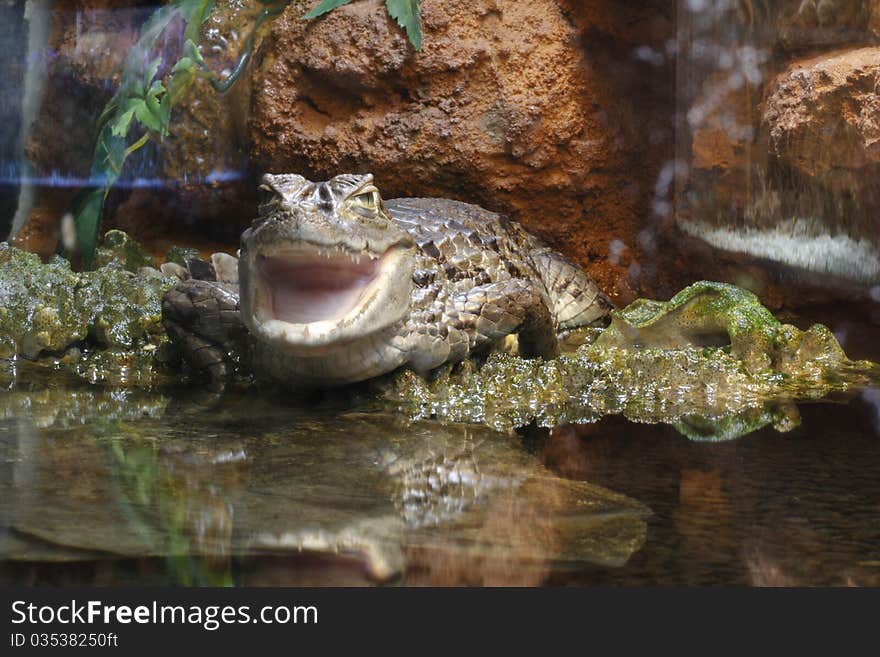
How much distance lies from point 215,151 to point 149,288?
1.57m

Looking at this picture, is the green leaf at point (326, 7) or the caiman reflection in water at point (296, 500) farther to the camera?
the green leaf at point (326, 7)

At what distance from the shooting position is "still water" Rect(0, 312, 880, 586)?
188cm

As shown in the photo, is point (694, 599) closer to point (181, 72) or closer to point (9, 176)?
point (181, 72)

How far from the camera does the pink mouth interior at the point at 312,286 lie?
3512 mm

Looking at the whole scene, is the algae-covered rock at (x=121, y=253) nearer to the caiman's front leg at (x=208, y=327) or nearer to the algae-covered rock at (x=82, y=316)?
the algae-covered rock at (x=82, y=316)

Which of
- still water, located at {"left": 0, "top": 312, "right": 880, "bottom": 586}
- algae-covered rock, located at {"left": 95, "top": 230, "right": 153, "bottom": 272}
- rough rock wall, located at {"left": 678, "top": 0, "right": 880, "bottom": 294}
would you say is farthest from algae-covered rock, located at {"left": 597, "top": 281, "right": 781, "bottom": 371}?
algae-covered rock, located at {"left": 95, "top": 230, "right": 153, "bottom": 272}


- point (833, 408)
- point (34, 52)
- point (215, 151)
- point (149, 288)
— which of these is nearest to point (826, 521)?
point (833, 408)

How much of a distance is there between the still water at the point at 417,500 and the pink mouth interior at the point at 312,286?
0.34m

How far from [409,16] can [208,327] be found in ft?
6.75

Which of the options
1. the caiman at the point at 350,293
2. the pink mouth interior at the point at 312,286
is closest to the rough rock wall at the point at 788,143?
the caiman at the point at 350,293

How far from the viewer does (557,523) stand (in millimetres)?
2209

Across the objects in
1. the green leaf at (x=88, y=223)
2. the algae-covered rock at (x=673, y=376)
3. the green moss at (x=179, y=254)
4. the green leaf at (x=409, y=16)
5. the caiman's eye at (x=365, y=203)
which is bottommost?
the algae-covered rock at (x=673, y=376)

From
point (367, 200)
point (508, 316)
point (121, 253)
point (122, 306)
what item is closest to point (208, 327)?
point (122, 306)

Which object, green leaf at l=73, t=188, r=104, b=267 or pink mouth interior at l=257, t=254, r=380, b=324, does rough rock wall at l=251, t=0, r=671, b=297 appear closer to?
green leaf at l=73, t=188, r=104, b=267
